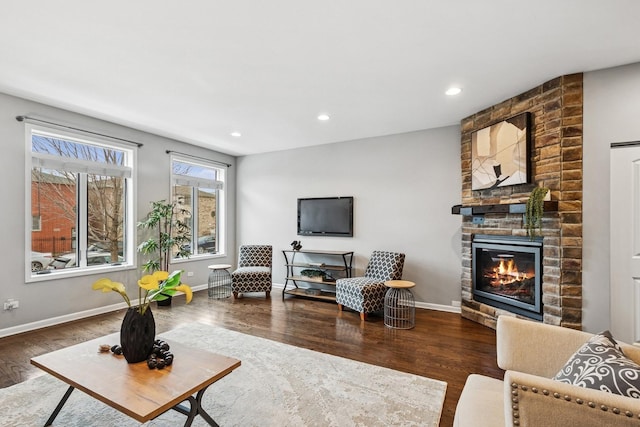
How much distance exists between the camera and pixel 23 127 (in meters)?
3.54

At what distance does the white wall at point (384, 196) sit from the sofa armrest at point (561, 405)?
3.52 m

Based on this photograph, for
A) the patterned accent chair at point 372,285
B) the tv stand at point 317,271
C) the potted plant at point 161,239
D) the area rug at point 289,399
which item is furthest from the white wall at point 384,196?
the area rug at point 289,399

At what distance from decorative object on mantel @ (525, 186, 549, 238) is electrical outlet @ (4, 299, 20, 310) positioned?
563cm

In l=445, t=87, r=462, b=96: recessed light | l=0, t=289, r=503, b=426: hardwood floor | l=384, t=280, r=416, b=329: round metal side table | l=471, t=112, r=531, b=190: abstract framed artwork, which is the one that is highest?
l=445, t=87, r=462, b=96: recessed light

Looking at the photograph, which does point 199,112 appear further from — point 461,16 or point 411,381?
point 411,381

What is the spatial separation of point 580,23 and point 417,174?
2.66 m

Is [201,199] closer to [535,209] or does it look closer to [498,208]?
[498,208]

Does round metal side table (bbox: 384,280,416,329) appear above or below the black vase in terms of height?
below

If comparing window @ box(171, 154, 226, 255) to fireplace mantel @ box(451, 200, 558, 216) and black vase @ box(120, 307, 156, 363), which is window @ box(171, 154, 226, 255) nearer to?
black vase @ box(120, 307, 156, 363)

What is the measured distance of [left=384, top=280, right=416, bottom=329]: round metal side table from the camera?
12.5 ft

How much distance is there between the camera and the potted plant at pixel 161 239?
4582 millimetres

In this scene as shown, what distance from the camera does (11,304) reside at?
3.42 metres

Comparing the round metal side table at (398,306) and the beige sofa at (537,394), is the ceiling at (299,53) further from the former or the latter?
the round metal side table at (398,306)

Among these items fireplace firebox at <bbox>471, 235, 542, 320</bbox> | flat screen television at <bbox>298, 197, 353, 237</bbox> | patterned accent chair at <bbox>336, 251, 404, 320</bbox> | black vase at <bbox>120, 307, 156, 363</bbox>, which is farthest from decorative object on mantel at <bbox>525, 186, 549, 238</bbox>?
black vase at <bbox>120, 307, 156, 363</bbox>
